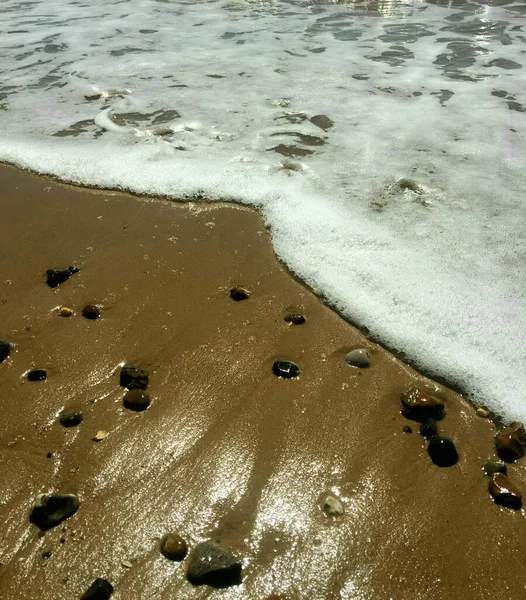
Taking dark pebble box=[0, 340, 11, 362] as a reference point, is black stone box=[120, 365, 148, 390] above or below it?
below

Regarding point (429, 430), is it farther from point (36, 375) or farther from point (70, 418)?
point (36, 375)

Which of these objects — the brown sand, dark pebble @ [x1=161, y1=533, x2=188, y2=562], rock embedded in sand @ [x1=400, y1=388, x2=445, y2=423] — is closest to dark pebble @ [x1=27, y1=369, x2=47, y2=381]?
the brown sand

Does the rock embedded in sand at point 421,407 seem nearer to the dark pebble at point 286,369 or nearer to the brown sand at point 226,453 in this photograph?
the brown sand at point 226,453

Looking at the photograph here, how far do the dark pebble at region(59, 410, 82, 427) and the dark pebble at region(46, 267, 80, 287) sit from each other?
1.00m

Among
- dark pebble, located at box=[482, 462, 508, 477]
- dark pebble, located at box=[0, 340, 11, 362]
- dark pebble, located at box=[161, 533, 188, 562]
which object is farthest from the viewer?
dark pebble, located at box=[0, 340, 11, 362]

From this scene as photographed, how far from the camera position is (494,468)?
1.93m

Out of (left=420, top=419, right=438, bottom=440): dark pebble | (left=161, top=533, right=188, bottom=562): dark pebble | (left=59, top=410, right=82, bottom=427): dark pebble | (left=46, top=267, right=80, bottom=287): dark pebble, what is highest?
(left=46, top=267, right=80, bottom=287): dark pebble

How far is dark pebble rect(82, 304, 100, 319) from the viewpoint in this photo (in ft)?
8.51

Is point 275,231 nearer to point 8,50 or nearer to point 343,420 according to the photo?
point 343,420

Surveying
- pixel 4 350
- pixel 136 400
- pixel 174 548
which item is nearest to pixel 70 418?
pixel 136 400

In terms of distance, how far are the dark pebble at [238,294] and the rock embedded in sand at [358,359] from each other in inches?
26.6

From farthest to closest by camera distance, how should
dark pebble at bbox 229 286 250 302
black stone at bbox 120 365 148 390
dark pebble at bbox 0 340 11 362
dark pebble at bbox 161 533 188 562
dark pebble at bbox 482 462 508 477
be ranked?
dark pebble at bbox 229 286 250 302
dark pebble at bbox 0 340 11 362
black stone at bbox 120 365 148 390
dark pebble at bbox 482 462 508 477
dark pebble at bbox 161 533 188 562

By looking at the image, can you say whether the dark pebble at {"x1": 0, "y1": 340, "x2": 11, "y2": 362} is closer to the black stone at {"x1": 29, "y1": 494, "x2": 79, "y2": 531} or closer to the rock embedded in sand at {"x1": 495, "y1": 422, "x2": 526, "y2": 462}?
the black stone at {"x1": 29, "y1": 494, "x2": 79, "y2": 531}

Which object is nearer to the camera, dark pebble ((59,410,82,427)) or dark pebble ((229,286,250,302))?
dark pebble ((59,410,82,427))
